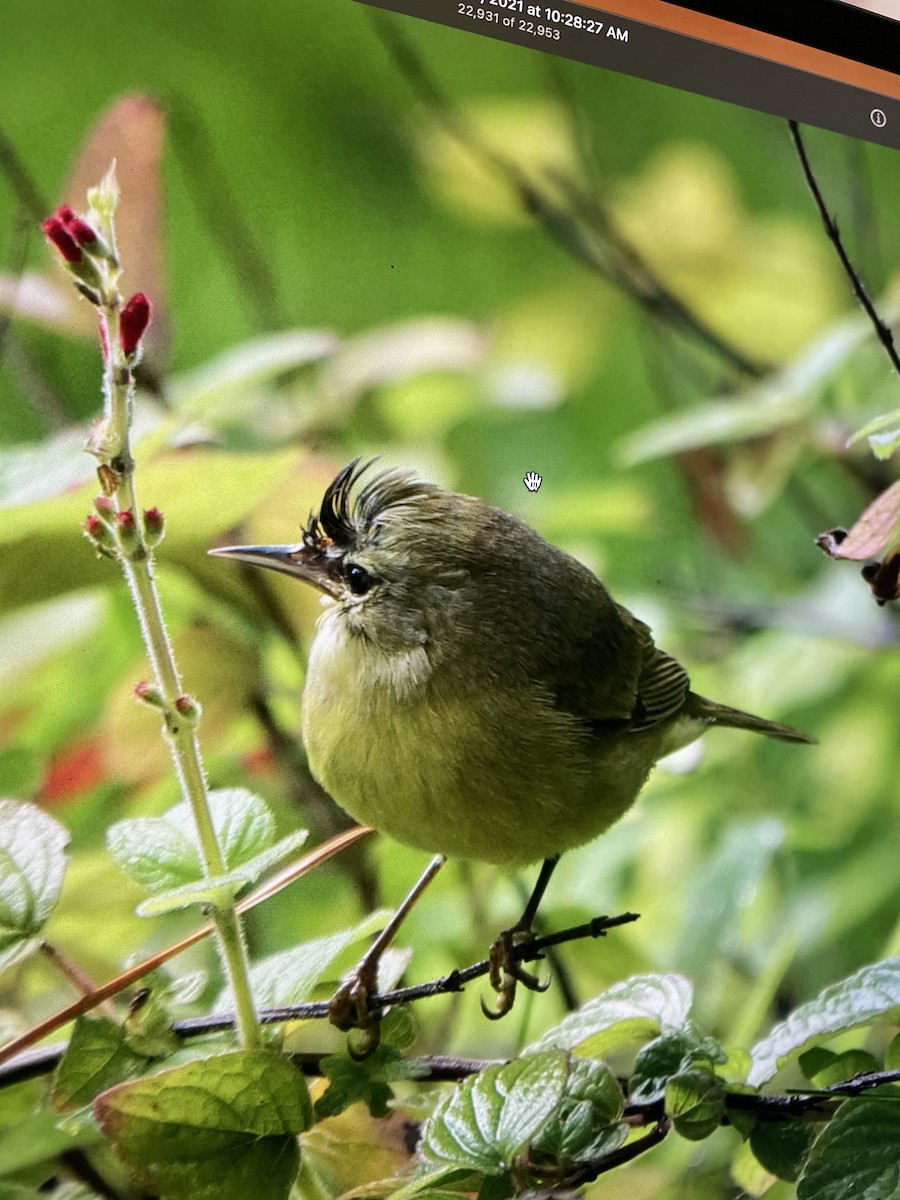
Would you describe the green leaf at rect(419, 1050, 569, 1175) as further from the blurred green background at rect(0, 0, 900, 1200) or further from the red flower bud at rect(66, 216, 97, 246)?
the red flower bud at rect(66, 216, 97, 246)

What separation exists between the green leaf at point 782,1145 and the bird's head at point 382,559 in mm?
424

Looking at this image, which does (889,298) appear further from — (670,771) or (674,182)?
(670,771)

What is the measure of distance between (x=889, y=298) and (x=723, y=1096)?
100cm

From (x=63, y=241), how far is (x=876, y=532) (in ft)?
2.12

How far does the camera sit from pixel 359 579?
0.85m

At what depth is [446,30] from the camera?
3.29 ft

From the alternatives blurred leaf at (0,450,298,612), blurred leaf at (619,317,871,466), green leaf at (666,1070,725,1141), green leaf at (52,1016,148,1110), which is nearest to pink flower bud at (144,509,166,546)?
blurred leaf at (0,450,298,612)

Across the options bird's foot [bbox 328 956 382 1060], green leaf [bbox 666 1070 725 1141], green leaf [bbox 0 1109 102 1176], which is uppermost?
green leaf [bbox 0 1109 102 1176]

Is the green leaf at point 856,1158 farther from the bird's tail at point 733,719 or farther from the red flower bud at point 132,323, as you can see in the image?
the red flower bud at point 132,323

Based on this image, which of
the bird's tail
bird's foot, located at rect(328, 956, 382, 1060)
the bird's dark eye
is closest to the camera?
bird's foot, located at rect(328, 956, 382, 1060)

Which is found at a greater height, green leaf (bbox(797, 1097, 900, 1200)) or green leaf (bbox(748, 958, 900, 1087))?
green leaf (bbox(748, 958, 900, 1087))

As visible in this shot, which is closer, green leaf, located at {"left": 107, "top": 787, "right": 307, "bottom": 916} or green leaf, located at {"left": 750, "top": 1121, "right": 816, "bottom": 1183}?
→ green leaf, located at {"left": 107, "top": 787, "right": 307, "bottom": 916}

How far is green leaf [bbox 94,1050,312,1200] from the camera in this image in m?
0.64

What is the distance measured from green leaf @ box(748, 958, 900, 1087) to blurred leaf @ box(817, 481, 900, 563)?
33cm
